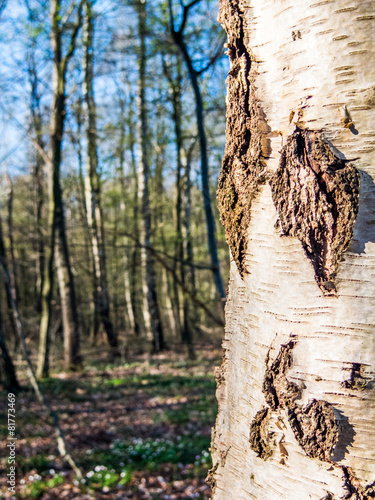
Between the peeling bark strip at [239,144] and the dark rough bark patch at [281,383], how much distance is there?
206 millimetres

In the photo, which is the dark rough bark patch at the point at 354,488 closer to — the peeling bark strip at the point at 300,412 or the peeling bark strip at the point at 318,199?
the peeling bark strip at the point at 300,412

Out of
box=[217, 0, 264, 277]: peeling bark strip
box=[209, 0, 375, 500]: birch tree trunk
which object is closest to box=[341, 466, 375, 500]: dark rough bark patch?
box=[209, 0, 375, 500]: birch tree trunk

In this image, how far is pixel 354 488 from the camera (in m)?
0.67

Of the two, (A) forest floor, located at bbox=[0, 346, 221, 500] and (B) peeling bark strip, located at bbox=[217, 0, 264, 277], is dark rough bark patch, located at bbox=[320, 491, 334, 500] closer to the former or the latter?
(B) peeling bark strip, located at bbox=[217, 0, 264, 277]

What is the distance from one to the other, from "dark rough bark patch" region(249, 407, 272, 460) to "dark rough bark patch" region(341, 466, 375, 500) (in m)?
0.15

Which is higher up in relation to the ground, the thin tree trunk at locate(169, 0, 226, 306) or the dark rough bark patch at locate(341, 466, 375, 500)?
the thin tree trunk at locate(169, 0, 226, 306)

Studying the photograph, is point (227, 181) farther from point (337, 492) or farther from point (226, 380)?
point (337, 492)

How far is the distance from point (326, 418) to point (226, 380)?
0.31 meters

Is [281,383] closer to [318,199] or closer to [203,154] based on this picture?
[318,199]

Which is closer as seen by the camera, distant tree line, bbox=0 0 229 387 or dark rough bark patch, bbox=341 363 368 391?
dark rough bark patch, bbox=341 363 368 391

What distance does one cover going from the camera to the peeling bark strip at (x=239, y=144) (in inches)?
32.9

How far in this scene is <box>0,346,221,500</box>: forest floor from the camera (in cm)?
430

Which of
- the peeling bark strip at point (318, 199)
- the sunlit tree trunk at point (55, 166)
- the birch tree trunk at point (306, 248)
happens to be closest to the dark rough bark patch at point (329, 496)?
the birch tree trunk at point (306, 248)

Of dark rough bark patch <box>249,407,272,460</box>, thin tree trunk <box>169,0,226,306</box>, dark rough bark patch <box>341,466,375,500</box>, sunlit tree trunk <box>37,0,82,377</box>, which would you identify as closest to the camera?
dark rough bark patch <box>341,466,375,500</box>
